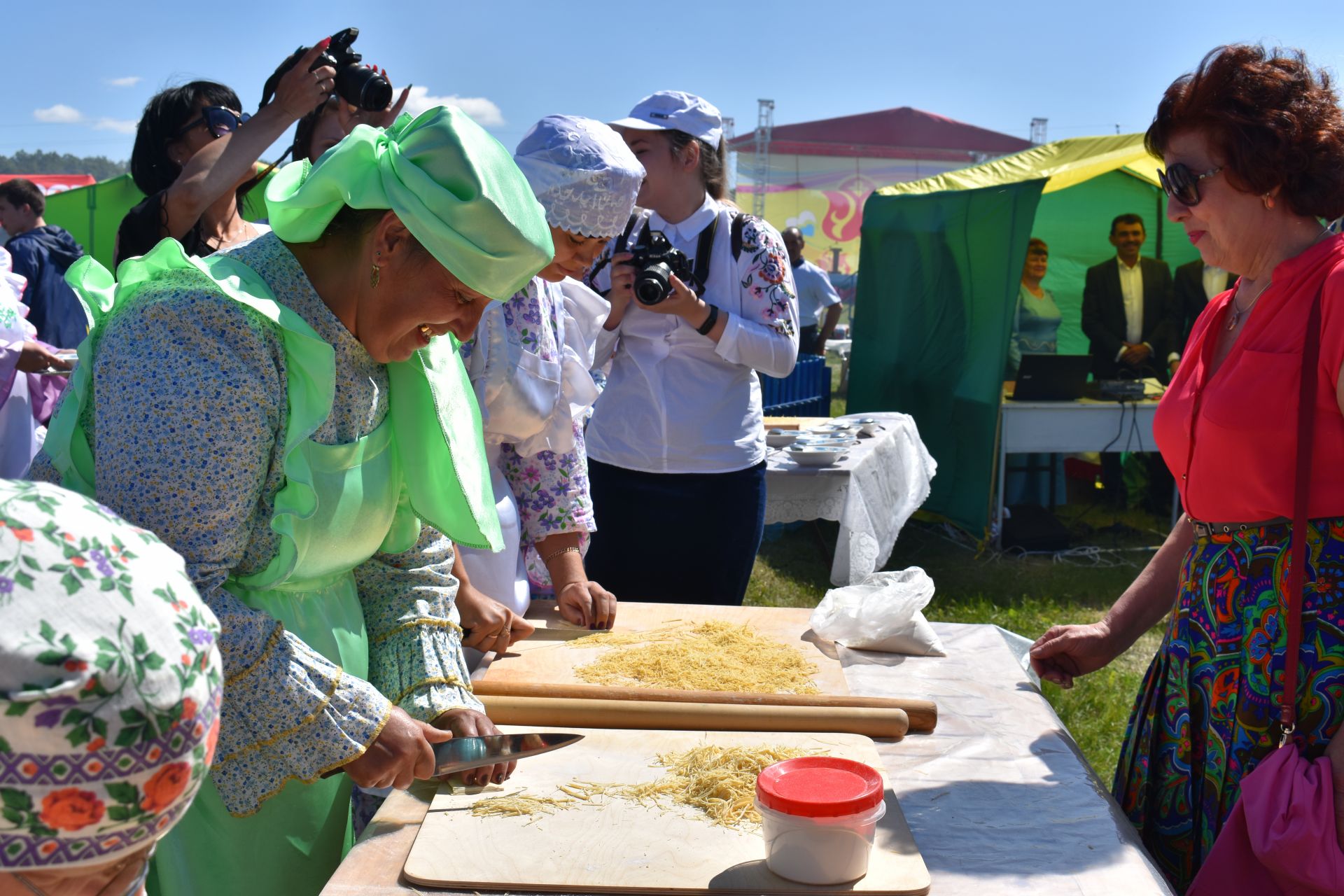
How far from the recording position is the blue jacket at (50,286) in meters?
5.71

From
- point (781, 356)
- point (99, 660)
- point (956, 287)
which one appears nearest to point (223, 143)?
point (781, 356)

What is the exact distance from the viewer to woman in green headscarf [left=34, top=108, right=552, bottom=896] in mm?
1186

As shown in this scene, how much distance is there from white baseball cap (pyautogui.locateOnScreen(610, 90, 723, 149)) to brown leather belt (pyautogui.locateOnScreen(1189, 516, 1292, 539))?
1.85 m

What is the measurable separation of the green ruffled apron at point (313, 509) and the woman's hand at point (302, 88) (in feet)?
4.66

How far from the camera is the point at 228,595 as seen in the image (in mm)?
1248

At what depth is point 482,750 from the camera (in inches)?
55.4

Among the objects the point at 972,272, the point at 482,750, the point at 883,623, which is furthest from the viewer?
the point at 972,272

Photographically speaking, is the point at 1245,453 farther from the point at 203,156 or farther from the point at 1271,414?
the point at 203,156

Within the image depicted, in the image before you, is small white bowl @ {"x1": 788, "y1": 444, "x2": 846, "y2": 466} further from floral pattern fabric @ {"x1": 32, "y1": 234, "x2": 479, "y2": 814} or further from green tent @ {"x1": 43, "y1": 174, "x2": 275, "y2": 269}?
green tent @ {"x1": 43, "y1": 174, "x2": 275, "y2": 269}

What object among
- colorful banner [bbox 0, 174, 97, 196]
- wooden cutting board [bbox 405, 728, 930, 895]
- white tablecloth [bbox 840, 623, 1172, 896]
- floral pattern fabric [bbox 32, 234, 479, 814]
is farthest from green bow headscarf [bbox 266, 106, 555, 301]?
colorful banner [bbox 0, 174, 97, 196]

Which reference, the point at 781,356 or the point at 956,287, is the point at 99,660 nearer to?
the point at 781,356

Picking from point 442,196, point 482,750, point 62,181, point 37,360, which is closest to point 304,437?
point 442,196

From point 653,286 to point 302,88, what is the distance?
100 centimetres

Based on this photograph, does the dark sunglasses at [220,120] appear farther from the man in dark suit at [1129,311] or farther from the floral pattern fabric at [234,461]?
the man in dark suit at [1129,311]
